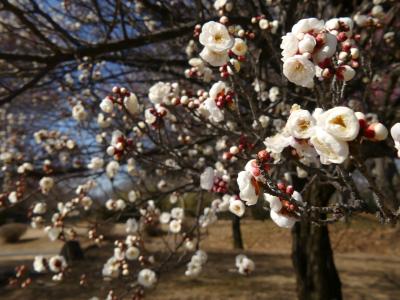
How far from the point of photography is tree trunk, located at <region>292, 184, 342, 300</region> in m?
5.38

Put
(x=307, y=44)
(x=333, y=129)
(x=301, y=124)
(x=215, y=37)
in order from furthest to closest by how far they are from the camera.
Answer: (x=215, y=37), (x=307, y=44), (x=301, y=124), (x=333, y=129)

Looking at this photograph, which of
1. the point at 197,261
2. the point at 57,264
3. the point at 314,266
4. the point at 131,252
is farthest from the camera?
the point at 314,266

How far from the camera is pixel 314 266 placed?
5.45 metres

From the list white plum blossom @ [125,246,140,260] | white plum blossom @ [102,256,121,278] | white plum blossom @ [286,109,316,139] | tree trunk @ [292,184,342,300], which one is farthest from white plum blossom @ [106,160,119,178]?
white plum blossom @ [286,109,316,139]

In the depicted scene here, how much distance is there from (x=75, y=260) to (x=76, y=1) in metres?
7.44

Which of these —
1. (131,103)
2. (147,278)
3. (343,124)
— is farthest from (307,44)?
(147,278)

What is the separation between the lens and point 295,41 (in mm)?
1331

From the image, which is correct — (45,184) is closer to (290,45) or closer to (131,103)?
(131,103)

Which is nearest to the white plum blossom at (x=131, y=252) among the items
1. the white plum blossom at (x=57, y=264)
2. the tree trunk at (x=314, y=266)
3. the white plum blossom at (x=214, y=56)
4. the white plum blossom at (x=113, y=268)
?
the white plum blossom at (x=113, y=268)

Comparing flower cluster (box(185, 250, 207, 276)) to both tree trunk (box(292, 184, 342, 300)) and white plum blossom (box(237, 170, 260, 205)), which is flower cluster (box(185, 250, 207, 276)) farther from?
white plum blossom (box(237, 170, 260, 205))

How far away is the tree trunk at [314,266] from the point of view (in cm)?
538

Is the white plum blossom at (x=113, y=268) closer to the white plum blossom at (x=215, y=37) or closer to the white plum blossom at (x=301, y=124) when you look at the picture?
the white plum blossom at (x=215, y=37)

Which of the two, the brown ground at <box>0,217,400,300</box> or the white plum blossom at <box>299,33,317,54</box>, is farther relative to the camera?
the brown ground at <box>0,217,400,300</box>

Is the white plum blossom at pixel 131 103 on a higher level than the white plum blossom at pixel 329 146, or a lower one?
higher
